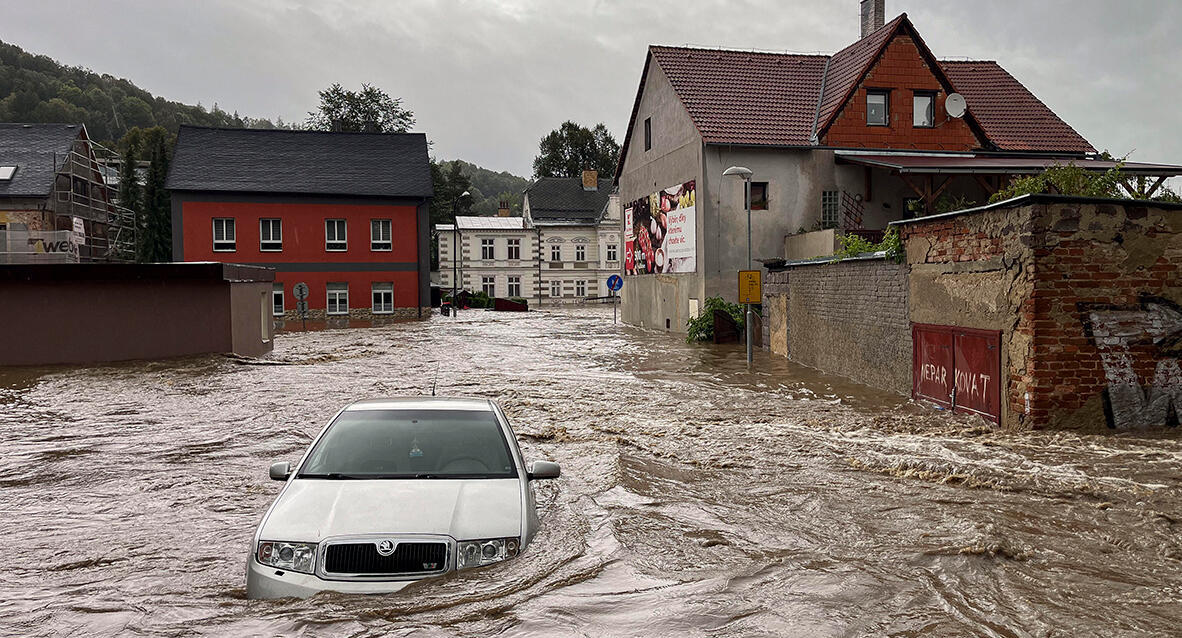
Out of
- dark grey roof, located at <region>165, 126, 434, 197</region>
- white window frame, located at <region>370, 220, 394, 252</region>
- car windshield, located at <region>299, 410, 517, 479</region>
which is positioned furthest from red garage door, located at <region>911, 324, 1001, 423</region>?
dark grey roof, located at <region>165, 126, 434, 197</region>

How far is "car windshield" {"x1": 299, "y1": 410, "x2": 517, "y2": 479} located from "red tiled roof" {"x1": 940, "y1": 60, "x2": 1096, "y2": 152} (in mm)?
30431

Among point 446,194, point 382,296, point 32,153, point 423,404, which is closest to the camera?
point 423,404

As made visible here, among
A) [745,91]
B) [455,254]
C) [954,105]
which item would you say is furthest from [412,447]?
[455,254]

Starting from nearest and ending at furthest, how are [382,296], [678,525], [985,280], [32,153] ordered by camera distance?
[678,525], [985,280], [382,296], [32,153]

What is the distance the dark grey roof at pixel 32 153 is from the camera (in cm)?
4581

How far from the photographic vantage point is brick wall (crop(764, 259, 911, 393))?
16484 mm

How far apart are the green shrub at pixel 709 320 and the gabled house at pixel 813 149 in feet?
3.32

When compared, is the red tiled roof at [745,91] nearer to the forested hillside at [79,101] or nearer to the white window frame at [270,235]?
the white window frame at [270,235]

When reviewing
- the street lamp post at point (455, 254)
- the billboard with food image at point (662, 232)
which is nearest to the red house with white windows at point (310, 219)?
the street lamp post at point (455, 254)

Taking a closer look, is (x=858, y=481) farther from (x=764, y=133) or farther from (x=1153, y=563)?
(x=764, y=133)

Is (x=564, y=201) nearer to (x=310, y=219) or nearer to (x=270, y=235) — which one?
(x=310, y=219)

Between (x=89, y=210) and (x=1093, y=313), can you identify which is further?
(x=89, y=210)

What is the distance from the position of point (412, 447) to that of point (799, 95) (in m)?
29.7

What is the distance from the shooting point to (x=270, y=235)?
43031 mm
